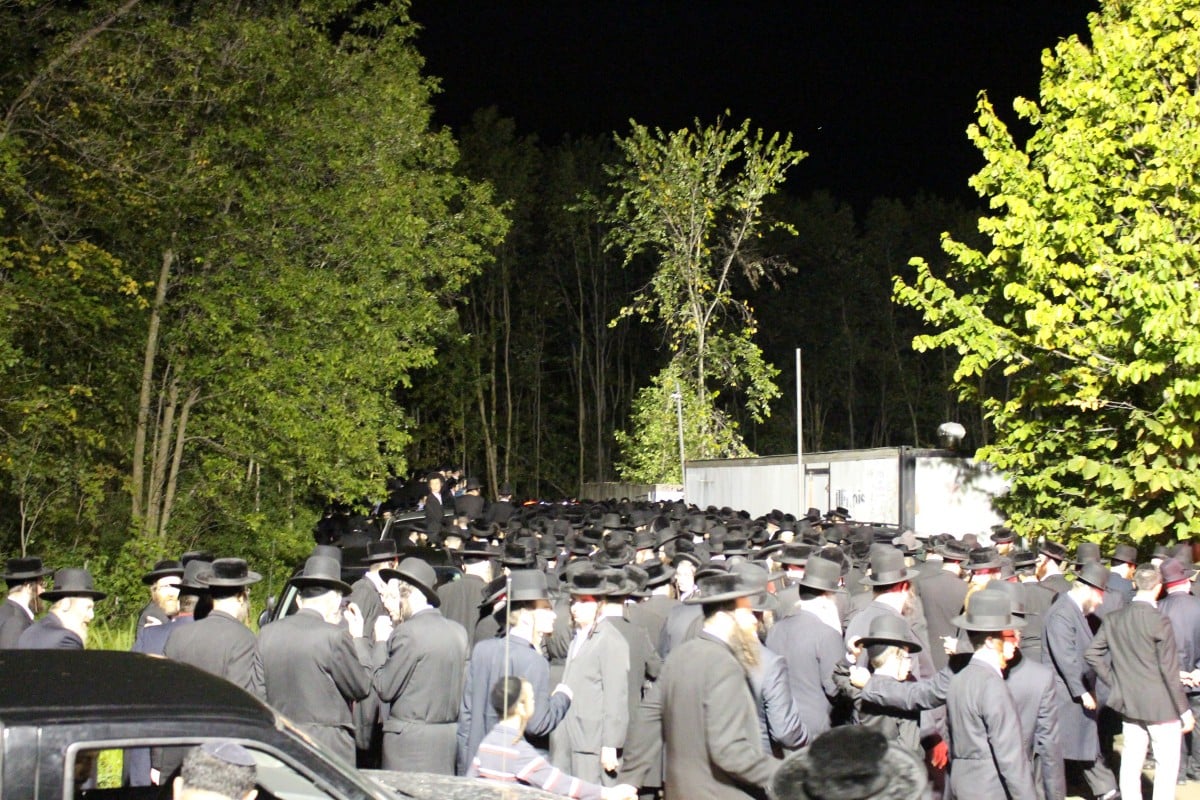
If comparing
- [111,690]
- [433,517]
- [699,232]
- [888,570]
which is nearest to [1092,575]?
[888,570]

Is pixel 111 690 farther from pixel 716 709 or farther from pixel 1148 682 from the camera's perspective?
pixel 1148 682

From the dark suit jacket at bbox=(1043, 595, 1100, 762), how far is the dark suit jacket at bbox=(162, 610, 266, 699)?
5841 millimetres

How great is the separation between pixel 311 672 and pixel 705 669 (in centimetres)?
265

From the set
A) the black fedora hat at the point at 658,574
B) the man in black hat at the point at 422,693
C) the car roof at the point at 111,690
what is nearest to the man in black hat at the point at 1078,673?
the black fedora hat at the point at 658,574

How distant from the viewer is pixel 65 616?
26.2 feet

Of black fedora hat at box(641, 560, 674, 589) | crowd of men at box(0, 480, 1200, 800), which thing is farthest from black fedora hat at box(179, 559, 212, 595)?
black fedora hat at box(641, 560, 674, 589)

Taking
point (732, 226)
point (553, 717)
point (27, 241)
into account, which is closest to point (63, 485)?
point (27, 241)

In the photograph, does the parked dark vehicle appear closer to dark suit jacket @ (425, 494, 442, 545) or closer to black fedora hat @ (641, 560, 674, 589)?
black fedora hat @ (641, 560, 674, 589)

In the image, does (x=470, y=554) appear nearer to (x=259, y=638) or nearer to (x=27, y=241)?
(x=259, y=638)

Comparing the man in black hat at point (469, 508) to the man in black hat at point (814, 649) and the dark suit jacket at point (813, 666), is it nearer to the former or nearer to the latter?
the man in black hat at point (814, 649)

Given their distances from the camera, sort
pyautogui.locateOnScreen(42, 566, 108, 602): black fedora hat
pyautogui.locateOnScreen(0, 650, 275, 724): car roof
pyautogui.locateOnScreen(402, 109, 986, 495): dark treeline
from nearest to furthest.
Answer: pyautogui.locateOnScreen(0, 650, 275, 724): car roof < pyautogui.locateOnScreen(42, 566, 108, 602): black fedora hat < pyautogui.locateOnScreen(402, 109, 986, 495): dark treeline

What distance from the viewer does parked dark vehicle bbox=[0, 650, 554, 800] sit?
358 centimetres

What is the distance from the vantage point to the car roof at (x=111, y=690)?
3.74 m

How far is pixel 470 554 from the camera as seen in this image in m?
10.9
